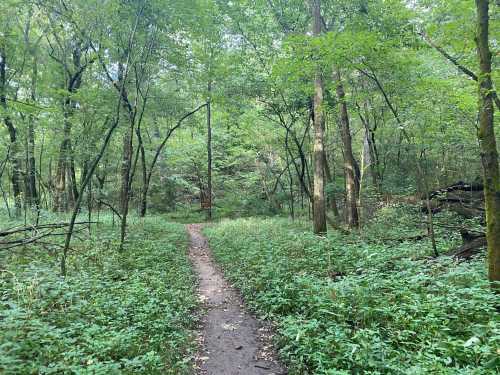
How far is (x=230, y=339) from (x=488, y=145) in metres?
4.88

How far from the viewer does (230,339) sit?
17.3ft

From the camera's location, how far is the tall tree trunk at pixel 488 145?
406 centimetres

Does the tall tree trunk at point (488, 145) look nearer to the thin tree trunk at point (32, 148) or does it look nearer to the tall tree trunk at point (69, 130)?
the tall tree trunk at point (69, 130)

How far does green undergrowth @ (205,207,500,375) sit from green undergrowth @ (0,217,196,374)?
1.66m

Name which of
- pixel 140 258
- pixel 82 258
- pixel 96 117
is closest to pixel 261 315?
pixel 140 258

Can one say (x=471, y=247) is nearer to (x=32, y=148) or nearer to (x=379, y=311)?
(x=379, y=311)

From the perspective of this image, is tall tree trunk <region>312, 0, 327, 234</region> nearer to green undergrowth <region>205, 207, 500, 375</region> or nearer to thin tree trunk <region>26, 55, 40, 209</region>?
green undergrowth <region>205, 207, 500, 375</region>

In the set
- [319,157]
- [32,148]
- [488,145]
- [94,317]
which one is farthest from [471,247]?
[32,148]

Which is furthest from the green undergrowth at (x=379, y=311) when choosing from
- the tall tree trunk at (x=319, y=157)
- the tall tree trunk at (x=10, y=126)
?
the tall tree trunk at (x=10, y=126)

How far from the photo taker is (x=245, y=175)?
26.4m

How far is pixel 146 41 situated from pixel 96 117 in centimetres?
436

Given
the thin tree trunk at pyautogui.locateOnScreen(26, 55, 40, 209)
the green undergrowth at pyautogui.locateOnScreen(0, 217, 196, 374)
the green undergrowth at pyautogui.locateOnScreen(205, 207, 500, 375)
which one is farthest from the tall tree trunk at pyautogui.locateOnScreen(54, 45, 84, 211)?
the green undergrowth at pyautogui.locateOnScreen(205, 207, 500, 375)

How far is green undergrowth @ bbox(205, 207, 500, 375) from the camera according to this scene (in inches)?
133

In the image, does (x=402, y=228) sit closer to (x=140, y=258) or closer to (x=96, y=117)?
(x=140, y=258)
